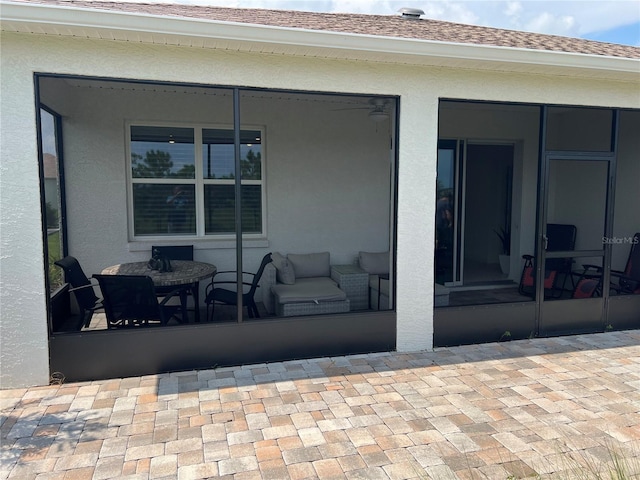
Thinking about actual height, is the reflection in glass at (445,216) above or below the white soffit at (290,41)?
below

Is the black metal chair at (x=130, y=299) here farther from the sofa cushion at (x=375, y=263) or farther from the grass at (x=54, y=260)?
→ the sofa cushion at (x=375, y=263)

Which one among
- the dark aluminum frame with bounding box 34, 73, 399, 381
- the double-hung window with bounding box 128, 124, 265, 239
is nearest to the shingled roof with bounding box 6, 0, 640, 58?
the dark aluminum frame with bounding box 34, 73, 399, 381

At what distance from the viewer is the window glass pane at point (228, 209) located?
21.3 ft

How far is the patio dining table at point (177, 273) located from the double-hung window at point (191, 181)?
917 millimetres

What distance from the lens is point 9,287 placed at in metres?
3.62

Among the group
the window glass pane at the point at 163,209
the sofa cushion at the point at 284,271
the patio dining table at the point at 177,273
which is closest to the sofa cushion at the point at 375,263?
the sofa cushion at the point at 284,271

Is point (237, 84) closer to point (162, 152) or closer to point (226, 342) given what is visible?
point (226, 342)

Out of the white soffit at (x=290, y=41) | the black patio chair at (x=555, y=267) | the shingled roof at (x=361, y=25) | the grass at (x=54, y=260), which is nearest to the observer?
the white soffit at (x=290, y=41)

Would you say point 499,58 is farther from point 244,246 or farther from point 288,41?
point 244,246

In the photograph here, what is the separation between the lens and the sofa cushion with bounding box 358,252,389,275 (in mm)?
6574

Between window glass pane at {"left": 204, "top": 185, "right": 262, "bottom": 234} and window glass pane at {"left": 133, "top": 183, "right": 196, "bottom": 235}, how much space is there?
0.24 meters

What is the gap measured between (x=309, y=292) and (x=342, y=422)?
94.7 inches

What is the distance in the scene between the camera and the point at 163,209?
6336 mm

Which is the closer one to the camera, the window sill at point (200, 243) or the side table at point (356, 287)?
the side table at point (356, 287)
